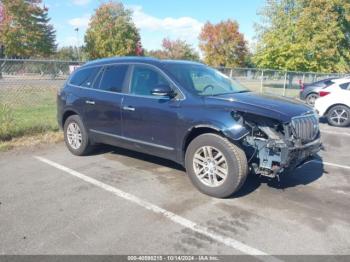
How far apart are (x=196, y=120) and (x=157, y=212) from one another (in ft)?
4.40

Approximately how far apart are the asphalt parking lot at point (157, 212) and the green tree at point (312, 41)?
21.6 metres

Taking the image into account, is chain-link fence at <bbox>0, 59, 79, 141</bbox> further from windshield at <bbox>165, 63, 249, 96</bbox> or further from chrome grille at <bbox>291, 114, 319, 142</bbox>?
chrome grille at <bbox>291, 114, 319, 142</bbox>

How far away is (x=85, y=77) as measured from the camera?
6.30 meters

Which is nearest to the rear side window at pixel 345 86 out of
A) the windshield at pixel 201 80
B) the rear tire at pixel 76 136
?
the windshield at pixel 201 80

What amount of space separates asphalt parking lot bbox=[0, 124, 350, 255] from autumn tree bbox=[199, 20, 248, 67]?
164ft

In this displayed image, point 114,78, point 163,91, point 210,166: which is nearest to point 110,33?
point 114,78

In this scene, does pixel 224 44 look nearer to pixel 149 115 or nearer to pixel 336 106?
pixel 336 106

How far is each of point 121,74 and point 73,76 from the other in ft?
4.91

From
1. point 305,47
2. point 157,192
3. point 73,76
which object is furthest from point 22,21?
point 157,192

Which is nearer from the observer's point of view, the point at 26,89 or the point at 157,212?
the point at 157,212

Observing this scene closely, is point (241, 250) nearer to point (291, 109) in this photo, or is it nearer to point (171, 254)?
point (171, 254)

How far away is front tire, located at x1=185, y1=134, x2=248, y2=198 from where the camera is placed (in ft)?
14.0

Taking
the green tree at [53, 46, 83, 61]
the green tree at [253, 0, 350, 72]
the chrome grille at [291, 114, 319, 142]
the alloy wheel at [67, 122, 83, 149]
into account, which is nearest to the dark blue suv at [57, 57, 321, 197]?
the chrome grille at [291, 114, 319, 142]

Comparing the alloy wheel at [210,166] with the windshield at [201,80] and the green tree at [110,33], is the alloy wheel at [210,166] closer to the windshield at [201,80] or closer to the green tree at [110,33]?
the windshield at [201,80]
